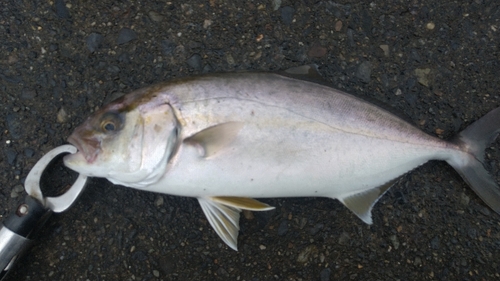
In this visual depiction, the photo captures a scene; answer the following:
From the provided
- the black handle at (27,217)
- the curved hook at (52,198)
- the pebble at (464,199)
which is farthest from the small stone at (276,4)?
the black handle at (27,217)

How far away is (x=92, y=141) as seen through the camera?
6.29ft

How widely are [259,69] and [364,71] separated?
2.07ft

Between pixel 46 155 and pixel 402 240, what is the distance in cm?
199

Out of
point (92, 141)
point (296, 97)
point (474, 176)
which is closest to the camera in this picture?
point (92, 141)

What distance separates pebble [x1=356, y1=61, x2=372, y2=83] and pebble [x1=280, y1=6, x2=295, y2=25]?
50 centimetres

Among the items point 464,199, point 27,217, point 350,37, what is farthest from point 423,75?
point 27,217

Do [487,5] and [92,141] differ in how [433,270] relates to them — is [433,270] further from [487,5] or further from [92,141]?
[92,141]

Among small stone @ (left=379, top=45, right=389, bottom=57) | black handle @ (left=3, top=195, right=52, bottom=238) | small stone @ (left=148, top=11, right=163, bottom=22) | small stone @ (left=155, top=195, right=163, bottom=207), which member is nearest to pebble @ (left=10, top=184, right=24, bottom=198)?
black handle @ (left=3, top=195, right=52, bottom=238)

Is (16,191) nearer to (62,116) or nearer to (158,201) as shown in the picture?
(62,116)

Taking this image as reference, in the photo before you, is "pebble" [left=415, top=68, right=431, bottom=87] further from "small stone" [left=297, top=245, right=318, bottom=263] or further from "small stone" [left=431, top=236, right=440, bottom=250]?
Result: "small stone" [left=297, top=245, right=318, bottom=263]

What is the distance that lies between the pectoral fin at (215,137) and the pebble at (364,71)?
93 cm

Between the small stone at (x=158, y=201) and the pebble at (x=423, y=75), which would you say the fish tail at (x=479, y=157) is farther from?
the small stone at (x=158, y=201)

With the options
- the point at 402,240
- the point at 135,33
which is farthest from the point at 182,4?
the point at 402,240

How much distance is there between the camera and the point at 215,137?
1.91 metres
